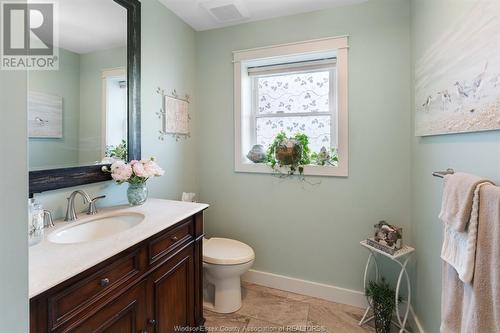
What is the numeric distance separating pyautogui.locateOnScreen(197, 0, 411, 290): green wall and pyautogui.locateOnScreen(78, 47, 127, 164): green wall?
3.50 feet

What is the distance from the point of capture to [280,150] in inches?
85.4

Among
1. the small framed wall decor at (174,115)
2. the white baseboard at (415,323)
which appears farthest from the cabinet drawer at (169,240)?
the white baseboard at (415,323)

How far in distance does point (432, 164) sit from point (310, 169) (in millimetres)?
878

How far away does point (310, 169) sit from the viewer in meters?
2.13

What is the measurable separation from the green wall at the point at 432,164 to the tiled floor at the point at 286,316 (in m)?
0.52

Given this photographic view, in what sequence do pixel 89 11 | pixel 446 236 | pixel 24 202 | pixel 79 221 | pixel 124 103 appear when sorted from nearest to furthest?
1. pixel 24 202
2. pixel 446 236
3. pixel 79 221
4. pixel 89 11
5. pixel 124 103

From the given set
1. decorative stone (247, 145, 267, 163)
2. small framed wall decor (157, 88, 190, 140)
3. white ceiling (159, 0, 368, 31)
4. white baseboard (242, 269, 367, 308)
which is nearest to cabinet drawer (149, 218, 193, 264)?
small framed wall decor (157, 88, 190, 140)

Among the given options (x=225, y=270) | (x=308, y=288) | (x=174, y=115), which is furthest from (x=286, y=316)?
(x=174, y=115)

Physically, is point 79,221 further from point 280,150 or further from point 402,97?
point 402,97

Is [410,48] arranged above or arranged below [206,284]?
above

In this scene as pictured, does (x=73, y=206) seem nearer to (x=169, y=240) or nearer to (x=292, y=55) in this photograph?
(x=169, y=240)

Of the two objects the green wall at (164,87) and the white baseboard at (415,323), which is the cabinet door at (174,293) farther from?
the white baseboard at (415,323)

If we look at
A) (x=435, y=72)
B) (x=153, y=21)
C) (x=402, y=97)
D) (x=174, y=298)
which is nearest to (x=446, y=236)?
(x=435, y=72)

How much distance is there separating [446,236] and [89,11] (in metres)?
2.14
